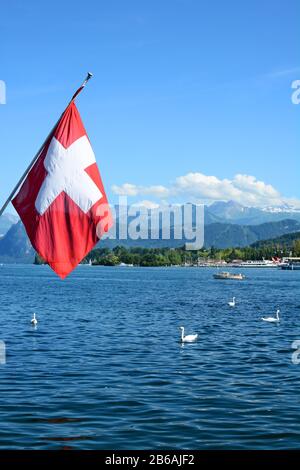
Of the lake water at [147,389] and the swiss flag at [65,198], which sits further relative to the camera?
the lake water at [147,389]

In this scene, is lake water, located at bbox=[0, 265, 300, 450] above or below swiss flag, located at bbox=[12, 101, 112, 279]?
below

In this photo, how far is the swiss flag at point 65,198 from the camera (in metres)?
16.0

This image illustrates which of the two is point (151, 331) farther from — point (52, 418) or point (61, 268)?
point (61, 268)

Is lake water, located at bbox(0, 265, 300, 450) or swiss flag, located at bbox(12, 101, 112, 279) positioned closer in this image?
swiss flag, located at bbox(12, 101, 112, 279)

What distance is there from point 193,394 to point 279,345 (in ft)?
57.8

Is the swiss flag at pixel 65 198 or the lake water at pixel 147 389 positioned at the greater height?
the swiss flag at pixel 65 198

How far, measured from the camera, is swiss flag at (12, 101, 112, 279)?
52.4 ft

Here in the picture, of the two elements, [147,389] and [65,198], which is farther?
[147,389]

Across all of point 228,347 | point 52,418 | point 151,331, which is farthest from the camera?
point 151,331

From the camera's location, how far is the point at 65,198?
1617cm

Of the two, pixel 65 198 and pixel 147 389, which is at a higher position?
pixel 65 198
